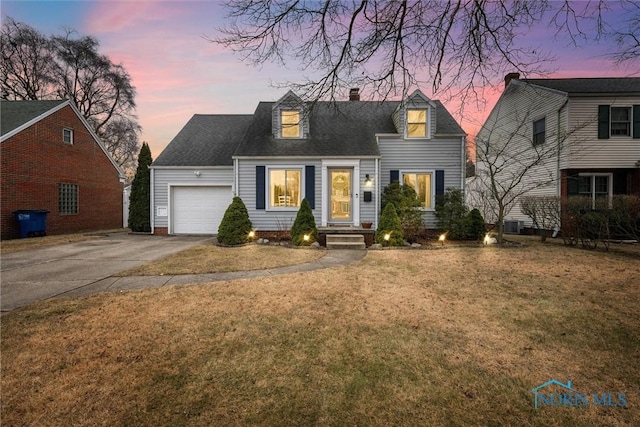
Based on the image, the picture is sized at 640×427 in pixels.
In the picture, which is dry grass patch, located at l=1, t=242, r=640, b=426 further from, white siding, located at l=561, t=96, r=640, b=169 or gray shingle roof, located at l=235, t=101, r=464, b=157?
white siding, located at l=561, t=96, r=640, b=169

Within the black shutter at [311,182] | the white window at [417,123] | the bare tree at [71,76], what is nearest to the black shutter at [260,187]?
the black shutter at [311,182]

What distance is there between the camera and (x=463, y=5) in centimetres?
438

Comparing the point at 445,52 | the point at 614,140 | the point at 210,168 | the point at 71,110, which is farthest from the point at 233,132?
the point at 614,140

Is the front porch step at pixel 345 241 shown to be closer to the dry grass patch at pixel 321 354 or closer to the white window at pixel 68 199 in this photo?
the dry grass patch at pixel 321 354

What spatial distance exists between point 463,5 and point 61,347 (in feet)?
23.0

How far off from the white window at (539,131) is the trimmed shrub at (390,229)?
988 centimetres

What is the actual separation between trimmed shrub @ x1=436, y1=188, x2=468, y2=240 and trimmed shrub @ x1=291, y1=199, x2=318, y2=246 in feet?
17.1

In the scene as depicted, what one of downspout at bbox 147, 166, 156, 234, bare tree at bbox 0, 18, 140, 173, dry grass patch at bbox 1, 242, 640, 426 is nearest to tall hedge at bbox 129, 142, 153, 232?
downspout at bbox 147, 166, 156, 234

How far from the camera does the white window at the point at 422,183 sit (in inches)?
477

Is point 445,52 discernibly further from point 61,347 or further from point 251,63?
point 61,347

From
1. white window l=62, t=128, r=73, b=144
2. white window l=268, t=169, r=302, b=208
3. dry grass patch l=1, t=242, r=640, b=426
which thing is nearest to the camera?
dry grass patch l=1, t=242, r=640, b=426

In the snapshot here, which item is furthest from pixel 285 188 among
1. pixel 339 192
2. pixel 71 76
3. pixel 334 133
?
pixel 71 76

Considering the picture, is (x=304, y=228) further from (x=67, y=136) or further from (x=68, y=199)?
(x=67, y=136)

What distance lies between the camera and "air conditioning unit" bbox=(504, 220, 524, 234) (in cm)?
1448
